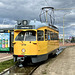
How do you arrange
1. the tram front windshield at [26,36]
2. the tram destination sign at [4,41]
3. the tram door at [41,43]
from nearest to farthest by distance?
the tram front windshield at [26,36]
the tram door at [41,43]
the tram destination sign at [4,41]

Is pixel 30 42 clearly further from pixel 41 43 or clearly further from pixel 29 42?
pixel 41 43

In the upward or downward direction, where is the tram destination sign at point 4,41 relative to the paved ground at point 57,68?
upward

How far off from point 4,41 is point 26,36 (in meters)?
8.97

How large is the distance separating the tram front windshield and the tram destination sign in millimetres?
8218

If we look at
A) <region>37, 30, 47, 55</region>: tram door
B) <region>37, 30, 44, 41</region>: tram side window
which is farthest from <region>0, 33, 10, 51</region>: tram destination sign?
<region>37, 30, 44, 41</region>: tram side window

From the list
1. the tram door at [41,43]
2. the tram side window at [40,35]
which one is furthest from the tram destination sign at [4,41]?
the tram side window at [40,35]

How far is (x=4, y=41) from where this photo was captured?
19.0m

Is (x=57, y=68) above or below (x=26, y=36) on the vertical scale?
below

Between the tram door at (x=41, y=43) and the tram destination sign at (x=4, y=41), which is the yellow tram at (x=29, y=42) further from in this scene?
the tram destination sign at (x=4, y=41)

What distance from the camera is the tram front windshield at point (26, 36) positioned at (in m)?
10.5

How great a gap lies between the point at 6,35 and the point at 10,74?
1096 cm

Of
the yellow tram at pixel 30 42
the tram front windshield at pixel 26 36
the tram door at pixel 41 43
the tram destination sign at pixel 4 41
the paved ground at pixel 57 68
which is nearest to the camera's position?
the paved ground at pixel 57 68

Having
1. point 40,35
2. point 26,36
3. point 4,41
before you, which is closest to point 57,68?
point 40,35

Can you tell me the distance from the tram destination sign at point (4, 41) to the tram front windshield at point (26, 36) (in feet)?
27.0
